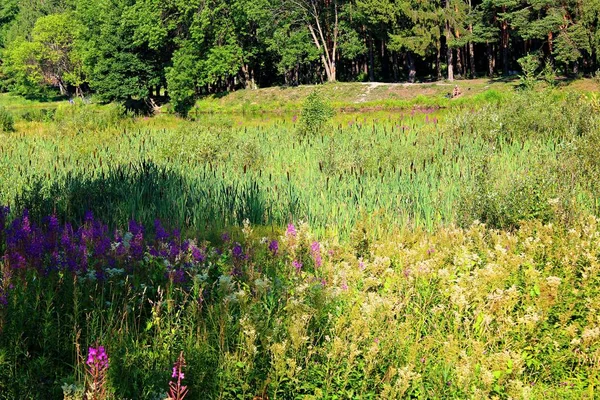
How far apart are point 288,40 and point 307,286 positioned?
154ft

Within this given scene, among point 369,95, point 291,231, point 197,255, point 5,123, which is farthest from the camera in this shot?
point 369,95

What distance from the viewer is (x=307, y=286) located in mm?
3932

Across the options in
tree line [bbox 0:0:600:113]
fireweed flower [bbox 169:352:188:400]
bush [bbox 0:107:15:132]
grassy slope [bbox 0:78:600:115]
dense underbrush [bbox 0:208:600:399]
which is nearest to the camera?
fireweed flower [bbox 169:352:188:400]

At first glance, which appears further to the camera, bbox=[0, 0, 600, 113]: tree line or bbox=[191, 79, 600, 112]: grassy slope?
bbox=[0, 0, 600, 113]: tree line

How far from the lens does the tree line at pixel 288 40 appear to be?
40875 millimetres

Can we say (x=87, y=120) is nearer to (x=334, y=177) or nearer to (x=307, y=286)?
(x=334, y=177)

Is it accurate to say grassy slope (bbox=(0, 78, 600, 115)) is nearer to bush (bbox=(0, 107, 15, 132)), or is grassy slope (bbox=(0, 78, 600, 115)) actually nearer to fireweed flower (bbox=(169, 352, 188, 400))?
bush (bbox=(0, 107, 15, 132))

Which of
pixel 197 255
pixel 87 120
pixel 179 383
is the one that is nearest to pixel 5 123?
pixel 87 120

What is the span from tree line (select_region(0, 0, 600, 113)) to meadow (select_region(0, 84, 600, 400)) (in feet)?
101

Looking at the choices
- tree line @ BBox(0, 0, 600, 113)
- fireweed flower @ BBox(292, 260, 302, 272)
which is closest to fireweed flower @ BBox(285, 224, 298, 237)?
fireweed flower @ BBox(292, 260, 302, 272)

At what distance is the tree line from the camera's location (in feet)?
134

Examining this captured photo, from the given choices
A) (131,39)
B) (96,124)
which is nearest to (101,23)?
(131,39)

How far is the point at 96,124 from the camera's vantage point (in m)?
19.0

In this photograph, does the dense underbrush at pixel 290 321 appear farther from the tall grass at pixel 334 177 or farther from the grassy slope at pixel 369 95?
the grassy slope at pixel 369 95
